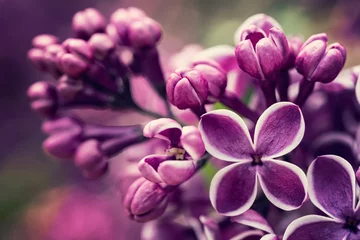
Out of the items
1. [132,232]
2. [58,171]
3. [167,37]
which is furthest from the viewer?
[167,37]

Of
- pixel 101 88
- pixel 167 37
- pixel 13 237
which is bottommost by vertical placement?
pixel 13 237

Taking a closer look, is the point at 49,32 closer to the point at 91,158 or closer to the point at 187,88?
the point at 91,158

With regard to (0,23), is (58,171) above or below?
below

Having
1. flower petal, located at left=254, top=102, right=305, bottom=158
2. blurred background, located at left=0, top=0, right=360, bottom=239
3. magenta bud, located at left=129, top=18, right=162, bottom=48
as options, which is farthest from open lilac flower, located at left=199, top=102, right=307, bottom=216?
→ blurred background, located at left=0, top=0, right=360, bottom=239

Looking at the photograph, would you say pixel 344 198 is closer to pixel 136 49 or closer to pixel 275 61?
pixel 275 61

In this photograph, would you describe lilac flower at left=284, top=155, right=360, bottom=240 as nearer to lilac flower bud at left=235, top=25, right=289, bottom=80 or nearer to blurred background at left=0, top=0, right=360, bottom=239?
lilac flower bud at left=235, top=25, right=289, bottom=80

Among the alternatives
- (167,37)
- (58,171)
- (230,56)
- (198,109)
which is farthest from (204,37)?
(198,109)
